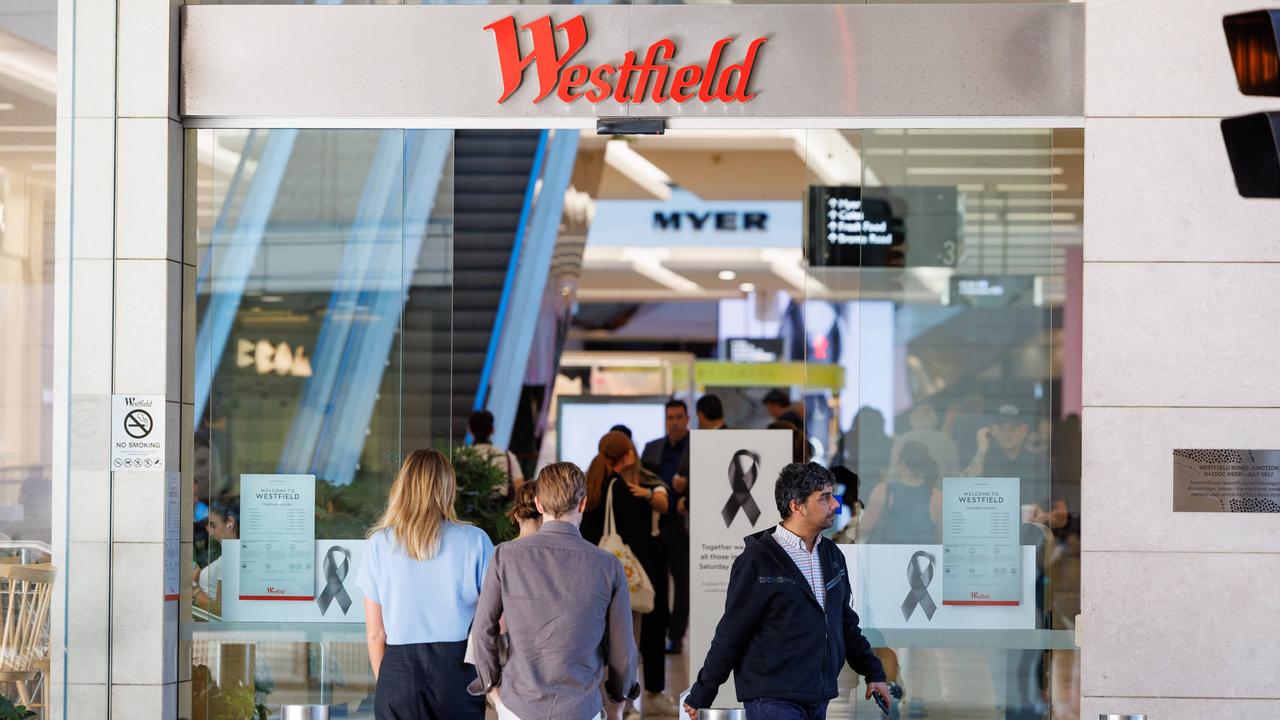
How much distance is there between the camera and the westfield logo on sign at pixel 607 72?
7348mm

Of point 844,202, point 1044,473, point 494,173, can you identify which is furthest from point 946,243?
point 494,173

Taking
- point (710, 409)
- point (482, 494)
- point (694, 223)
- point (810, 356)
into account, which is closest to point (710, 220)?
point (694, 223)

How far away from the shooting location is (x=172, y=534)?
752 centimetres

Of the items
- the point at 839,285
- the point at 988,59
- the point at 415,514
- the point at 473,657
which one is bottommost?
the point at 473,657

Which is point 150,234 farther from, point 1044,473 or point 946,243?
point 1044,473

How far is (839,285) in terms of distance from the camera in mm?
8148

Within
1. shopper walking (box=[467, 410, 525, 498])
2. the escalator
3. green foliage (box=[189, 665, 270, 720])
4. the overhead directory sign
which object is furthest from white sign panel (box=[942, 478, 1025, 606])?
the escalator

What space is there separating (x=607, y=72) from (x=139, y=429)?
111 inches

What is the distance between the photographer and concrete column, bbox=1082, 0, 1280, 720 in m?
7.15

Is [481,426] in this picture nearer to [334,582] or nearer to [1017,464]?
[334,582]

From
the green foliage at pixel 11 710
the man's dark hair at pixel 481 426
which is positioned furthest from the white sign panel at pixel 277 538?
the man's dark hair at pixel 481 426

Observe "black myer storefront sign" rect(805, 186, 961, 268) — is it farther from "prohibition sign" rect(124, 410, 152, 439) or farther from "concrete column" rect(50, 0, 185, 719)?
"prohibition sign" rect(124, 410, 152, 439)

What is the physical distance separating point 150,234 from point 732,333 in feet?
62.0

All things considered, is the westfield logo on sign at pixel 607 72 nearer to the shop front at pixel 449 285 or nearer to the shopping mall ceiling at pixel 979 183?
the shop front at pixel 449 285
